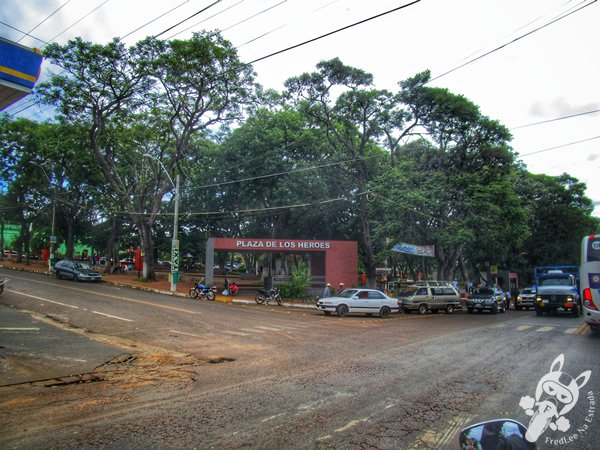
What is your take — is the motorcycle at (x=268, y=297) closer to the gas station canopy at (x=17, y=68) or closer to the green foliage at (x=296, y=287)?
the green foliage at (x=296, y=287)

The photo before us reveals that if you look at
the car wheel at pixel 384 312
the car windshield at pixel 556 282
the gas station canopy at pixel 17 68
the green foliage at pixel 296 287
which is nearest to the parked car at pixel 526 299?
the car windshield at pixel 556 282

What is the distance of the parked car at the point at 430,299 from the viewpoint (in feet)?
83.2

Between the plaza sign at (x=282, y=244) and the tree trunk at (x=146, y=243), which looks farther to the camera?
the tree trunk at (x=146, y=243)

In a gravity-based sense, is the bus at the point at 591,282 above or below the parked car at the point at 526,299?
above

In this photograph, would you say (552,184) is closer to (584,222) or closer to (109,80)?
(584,222)

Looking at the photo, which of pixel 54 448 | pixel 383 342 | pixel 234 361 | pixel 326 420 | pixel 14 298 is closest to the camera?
pixel 54 448

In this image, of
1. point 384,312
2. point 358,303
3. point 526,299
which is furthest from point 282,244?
point 526,299

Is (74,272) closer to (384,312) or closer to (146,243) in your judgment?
(146,243)

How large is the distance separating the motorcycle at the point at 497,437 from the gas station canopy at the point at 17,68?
9.58 metres

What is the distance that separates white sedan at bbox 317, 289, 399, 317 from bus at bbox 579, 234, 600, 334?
9481mm

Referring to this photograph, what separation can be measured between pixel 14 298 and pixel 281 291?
1552 centimetres

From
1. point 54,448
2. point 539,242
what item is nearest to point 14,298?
point 54,448

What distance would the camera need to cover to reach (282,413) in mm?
5547

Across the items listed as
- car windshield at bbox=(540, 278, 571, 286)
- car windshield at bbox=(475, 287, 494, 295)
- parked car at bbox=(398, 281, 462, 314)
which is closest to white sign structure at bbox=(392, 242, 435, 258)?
parked car at bbox=(398, 281, 462, 314)
